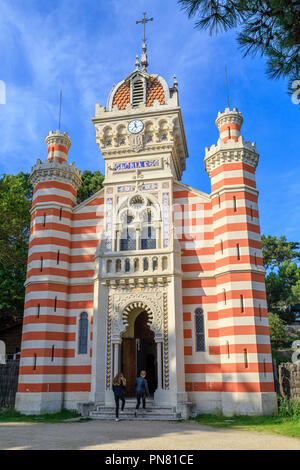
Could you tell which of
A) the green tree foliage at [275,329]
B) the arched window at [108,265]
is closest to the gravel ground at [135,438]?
the arched window at [108,265]

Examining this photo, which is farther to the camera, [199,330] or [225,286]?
[199,330]

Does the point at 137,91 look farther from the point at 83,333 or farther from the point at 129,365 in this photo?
the point at 129,365

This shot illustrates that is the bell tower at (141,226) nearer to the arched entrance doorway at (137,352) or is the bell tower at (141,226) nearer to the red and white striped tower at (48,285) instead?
the arched entrance doorway at (137,352)

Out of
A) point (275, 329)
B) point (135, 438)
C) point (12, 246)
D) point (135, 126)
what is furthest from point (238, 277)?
point (275, 329)

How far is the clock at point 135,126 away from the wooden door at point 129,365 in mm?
10982

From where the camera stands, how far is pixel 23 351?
64.0 feet

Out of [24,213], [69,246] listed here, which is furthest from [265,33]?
[24,213]

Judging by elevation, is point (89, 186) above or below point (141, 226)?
above

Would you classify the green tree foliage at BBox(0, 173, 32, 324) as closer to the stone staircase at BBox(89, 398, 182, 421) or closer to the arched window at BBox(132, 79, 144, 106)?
the arched window at BBox(132, 79, 144, 106)

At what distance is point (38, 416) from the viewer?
59.0 ft

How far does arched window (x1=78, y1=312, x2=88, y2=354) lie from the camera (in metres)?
19.9

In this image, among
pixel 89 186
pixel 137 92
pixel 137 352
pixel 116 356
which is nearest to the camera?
pixel 116 356

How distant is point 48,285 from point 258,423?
11.2 metres

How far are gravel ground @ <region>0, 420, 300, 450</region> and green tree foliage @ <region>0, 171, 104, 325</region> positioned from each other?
38.9 feet
